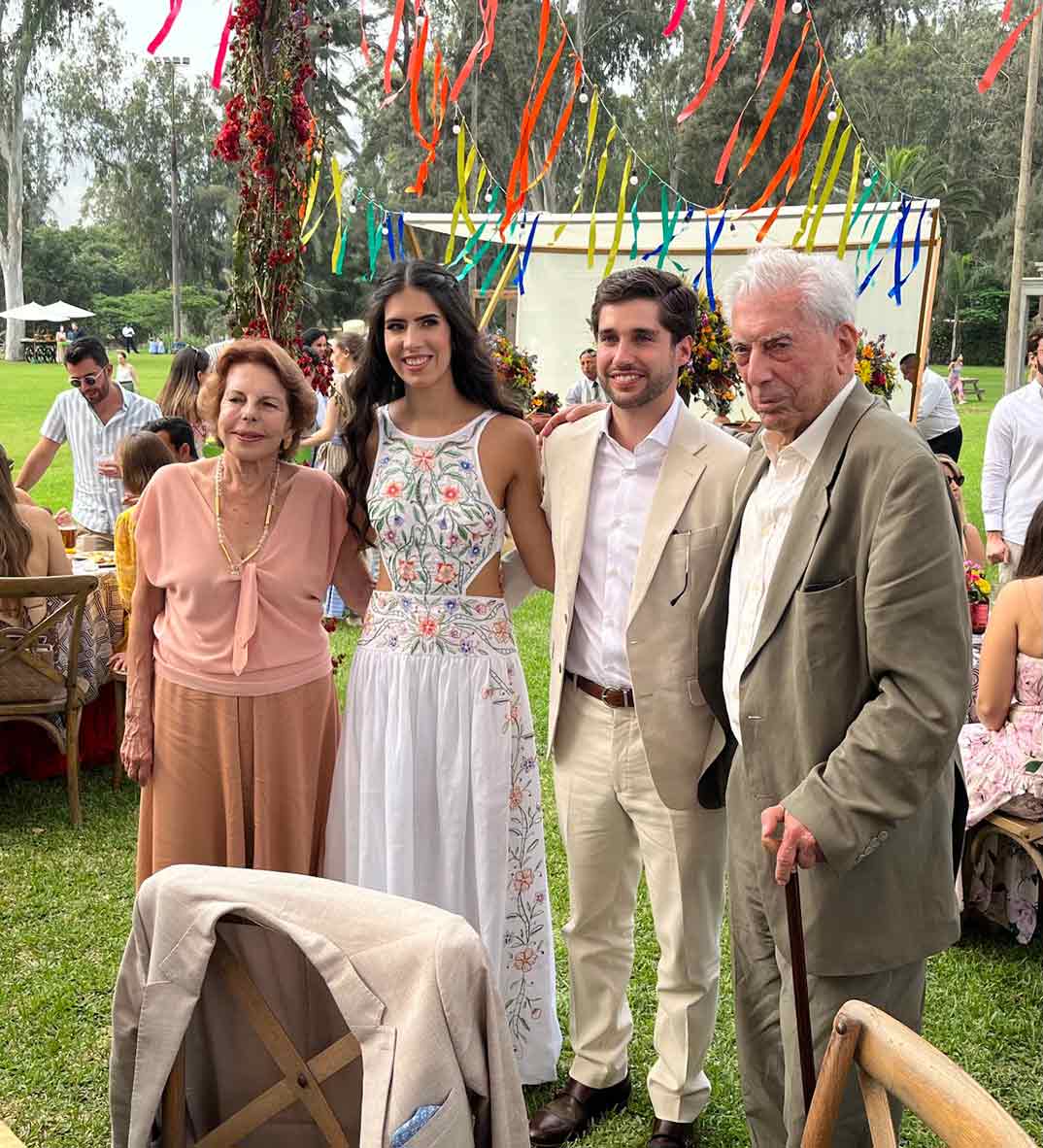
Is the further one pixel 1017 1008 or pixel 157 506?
pixel 1017 1008

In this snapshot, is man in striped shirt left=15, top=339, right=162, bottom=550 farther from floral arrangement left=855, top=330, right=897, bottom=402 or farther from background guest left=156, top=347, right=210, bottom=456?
floral arrangement left=855, top=330, right=897, bottom=402

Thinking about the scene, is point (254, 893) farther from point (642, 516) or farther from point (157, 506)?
point (157, 506)

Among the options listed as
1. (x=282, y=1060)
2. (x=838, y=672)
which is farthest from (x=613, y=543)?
(x=282, y=1060)

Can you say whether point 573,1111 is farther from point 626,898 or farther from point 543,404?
point 543,404

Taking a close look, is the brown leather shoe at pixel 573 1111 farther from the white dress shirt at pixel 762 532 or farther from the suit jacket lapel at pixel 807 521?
the suit jacket lapel at pixel 807 521

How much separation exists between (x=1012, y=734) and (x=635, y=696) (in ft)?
5.91

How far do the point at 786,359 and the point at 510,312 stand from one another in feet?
96.8

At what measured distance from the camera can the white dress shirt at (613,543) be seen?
2822 mm

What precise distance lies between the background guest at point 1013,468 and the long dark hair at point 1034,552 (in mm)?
2293

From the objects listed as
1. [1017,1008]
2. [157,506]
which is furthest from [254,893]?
[1017,1008]

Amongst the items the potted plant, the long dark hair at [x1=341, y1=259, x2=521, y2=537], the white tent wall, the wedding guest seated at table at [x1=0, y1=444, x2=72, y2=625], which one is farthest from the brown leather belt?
the white tent wall

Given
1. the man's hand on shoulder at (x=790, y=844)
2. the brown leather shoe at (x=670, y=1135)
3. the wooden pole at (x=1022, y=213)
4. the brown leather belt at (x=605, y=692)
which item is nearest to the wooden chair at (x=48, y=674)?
the brown leather belt at (x=605, y=692)

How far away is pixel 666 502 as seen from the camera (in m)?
2.75

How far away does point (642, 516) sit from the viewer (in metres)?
2.82
